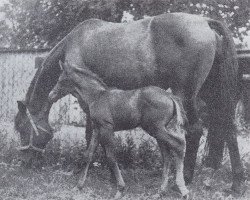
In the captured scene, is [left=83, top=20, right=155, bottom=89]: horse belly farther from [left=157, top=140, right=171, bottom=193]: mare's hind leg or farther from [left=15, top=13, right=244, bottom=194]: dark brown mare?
[left=157, top=140, right=171, bottom=193]: mare's hind leg

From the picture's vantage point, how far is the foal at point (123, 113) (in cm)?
511

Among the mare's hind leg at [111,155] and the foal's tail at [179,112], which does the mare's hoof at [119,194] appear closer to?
the mare's hind leg at [111,155]

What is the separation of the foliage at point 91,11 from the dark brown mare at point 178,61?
349 inches

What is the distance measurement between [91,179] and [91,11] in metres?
10.3

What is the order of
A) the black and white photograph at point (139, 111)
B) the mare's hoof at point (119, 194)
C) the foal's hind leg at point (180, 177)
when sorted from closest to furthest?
the foal's hind leg at point (180, 177)
the mare's hoof at point (119, 194)
the black and white photograph at point (139, 111)

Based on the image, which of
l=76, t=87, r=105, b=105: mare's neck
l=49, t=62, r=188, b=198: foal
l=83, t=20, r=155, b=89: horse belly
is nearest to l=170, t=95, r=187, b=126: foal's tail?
l=49, t=62, r=188, b=198: foal

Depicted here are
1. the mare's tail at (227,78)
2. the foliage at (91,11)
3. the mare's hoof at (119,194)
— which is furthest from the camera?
the foliage at (91,11)

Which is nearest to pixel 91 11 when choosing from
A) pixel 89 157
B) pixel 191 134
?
pixel 191 134

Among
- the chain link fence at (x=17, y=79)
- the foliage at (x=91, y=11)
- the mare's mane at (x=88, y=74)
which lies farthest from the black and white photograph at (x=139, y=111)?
the foliage at (x=91, y=11)

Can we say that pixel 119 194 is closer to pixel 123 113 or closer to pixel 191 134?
pixel 123 113

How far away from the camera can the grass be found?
5234mm

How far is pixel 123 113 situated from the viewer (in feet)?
17.4

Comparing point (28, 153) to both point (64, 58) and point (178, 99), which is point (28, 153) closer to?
point (64, 58)

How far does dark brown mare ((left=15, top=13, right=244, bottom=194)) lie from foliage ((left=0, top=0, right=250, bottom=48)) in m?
8.86
